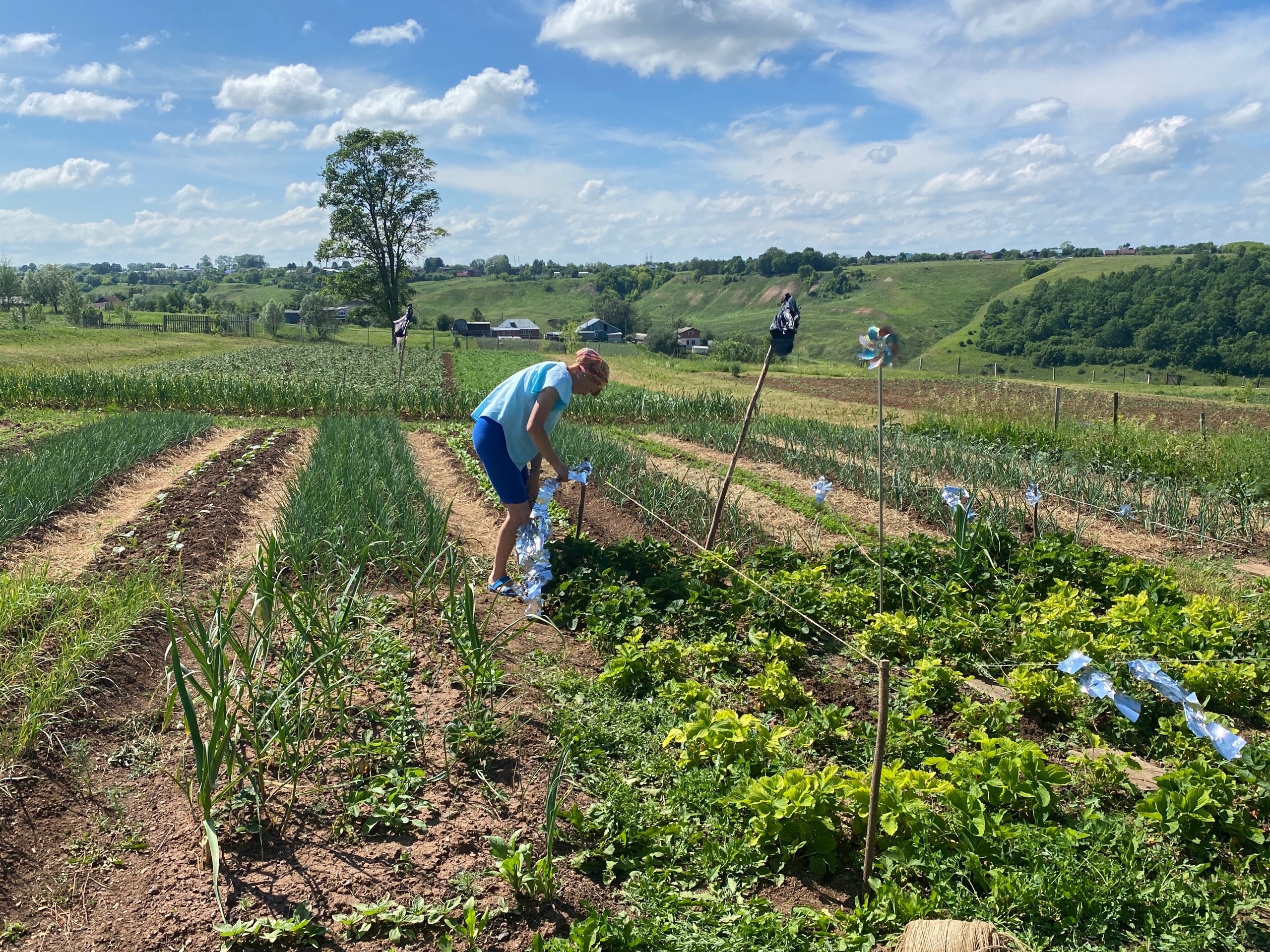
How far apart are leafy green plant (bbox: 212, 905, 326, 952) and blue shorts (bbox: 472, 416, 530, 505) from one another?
2.83 m

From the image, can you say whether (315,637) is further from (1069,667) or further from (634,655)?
(1069,667)

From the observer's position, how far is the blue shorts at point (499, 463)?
15.7 ft

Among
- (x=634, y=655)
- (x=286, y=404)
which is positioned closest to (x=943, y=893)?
(x=634, y=655)

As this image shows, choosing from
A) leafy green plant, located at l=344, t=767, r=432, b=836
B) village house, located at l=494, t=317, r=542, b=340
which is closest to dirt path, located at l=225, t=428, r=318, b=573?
leafy green plant, located at l=344, t=767, r=432, b=836

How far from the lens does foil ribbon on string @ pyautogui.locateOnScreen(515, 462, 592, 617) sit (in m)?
4.11

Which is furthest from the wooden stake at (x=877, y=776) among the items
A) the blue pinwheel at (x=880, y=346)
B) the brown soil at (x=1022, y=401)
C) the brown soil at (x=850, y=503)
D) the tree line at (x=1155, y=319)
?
the tree line at (x=1155, y=319)

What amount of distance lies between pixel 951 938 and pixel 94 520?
7.74 metres

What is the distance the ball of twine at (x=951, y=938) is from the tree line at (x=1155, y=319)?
61165mm

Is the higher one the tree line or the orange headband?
the tree line

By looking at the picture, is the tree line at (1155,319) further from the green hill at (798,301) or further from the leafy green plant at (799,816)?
the leafy green plant at (799,816)

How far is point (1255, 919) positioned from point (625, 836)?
1911 millimetres

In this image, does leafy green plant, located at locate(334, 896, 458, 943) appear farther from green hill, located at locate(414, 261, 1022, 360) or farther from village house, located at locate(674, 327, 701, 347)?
green hill, located at locate(414, 261, 1022, 360)

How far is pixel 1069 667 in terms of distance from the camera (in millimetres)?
2762

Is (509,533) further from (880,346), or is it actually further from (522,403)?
(880,346)
